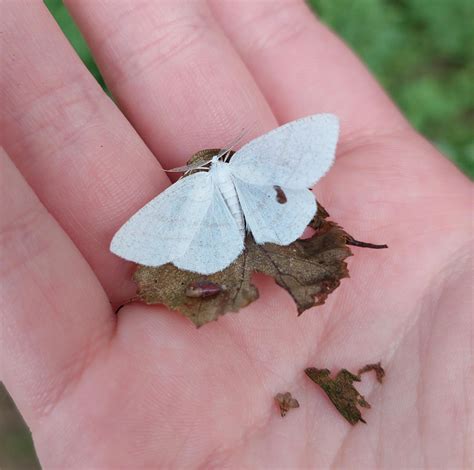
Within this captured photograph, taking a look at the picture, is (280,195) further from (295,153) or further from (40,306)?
(40,306)

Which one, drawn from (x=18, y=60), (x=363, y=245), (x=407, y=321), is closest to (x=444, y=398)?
(x=407, y=321)

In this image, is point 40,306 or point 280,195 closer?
point 40,306

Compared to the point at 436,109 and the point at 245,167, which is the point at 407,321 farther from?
the point at 436,109

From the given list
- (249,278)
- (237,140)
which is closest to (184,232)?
(249,278)

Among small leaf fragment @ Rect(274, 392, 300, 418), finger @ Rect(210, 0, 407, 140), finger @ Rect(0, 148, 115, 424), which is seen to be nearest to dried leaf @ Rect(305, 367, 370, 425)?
small leaf fragment @ Rect(274, 392, 300, 418)

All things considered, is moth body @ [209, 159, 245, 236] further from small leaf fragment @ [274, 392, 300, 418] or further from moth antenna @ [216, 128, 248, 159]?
small leaf fragment @ [274, 392, 300, 418]

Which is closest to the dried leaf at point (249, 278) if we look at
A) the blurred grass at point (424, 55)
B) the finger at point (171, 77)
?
the finger at point (171, 77)
